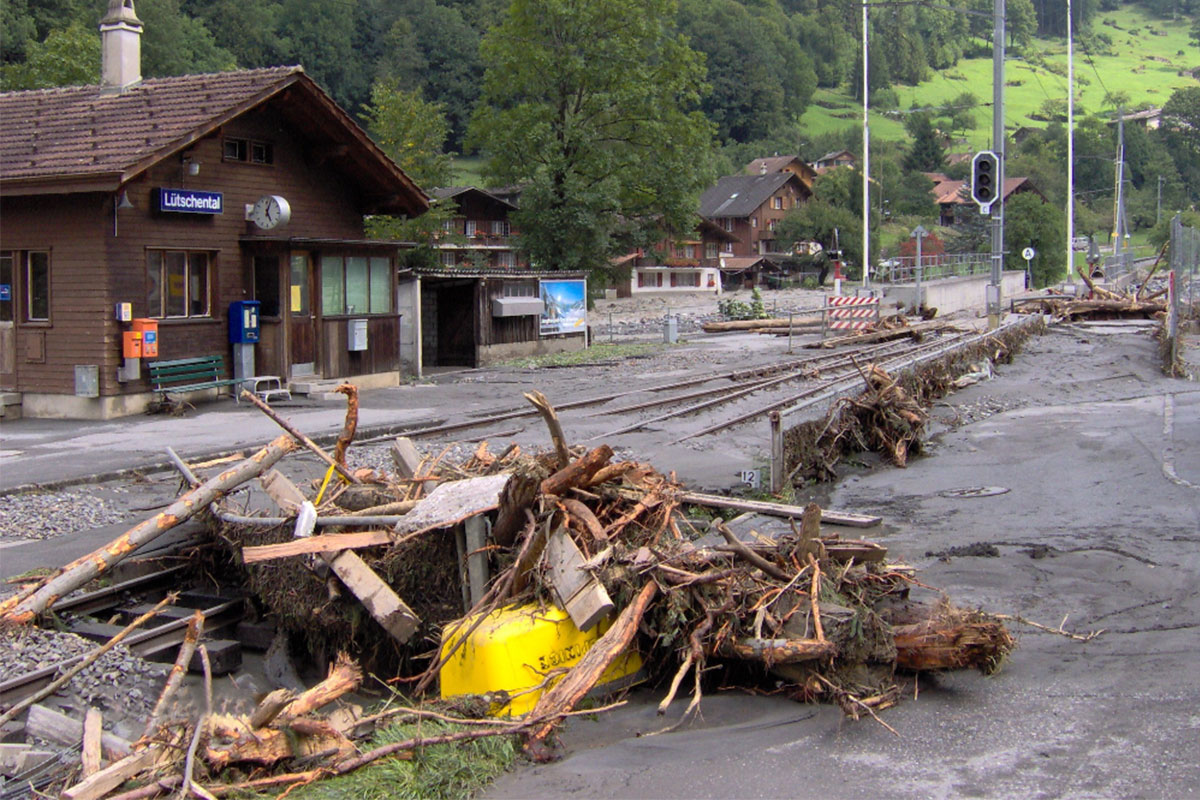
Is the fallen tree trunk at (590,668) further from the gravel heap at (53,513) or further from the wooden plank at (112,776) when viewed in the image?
the gravel heap at (53,513)

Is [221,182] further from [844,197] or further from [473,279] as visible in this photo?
[844,197]

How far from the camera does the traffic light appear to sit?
1043 inches

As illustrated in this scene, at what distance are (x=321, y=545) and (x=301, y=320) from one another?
15878 millimetres

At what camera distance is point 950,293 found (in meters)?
54.0

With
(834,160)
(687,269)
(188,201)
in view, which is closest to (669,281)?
(687,269)

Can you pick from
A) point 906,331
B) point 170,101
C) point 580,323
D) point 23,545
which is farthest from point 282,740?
point 906,331

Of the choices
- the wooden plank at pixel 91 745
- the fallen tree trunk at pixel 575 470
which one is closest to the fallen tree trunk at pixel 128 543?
the wooden plank at pixel 91 745

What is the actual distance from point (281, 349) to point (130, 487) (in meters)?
9.14

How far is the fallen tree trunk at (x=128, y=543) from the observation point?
28.8 ft

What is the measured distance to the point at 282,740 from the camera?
629 centimetres

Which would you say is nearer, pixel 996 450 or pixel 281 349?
pixel 996 450

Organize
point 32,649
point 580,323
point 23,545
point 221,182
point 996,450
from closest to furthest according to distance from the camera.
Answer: point 32,649
point 23,545
point 996,450
point 221,182
point 580,323

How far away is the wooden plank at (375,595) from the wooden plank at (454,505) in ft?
1.23

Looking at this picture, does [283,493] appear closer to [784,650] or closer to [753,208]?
[784,650]
